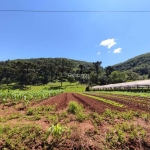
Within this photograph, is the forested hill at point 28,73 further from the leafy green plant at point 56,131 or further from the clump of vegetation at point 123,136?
the leafy green plant at point 56,131

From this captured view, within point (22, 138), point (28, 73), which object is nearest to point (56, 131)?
point (22, 138)

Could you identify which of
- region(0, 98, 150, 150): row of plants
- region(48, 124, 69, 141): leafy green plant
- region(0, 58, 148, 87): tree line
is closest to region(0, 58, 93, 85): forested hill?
region(0, 58, 148, 87): tree line

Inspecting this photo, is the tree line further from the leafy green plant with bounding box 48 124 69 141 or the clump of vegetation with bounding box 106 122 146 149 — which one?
the leafy green plant with bounding box 48 124 69 141

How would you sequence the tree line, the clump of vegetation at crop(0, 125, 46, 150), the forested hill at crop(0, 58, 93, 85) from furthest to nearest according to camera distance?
the forested hill at crop(0, 58, 93, 85) < the tree line < the clump of vegetation at crop(0, 125, 46, 150)

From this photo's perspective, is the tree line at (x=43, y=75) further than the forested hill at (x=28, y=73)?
No

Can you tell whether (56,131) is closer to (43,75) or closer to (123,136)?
(123,136)

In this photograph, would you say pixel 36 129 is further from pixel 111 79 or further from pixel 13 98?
pixel 111 79

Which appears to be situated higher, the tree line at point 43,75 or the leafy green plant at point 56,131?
the tree line at point 43,75

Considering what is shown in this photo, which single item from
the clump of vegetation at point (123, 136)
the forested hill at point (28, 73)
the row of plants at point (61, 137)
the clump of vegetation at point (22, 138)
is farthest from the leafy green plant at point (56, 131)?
the forested hill at point (28, 73)

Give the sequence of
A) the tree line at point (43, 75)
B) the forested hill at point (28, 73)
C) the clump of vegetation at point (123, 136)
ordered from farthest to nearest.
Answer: the forested hill at point (28, 73) → the tree line at point (43, 75) → the clump of vegetation at point (123, 136)

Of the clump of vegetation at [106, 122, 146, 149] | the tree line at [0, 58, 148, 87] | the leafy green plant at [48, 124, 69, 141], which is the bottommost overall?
the clump of vegetation at [106, 122, 146, 149]

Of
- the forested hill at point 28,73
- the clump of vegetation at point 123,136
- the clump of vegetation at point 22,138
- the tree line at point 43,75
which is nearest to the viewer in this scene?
the clump of vegetation at point 22,138

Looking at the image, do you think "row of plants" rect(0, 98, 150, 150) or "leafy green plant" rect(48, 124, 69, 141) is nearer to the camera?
"row of plants" rect(0, 98, 150, 150)

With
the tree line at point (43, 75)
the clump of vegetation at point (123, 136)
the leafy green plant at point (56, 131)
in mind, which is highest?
the tree line at point (43, 75)
